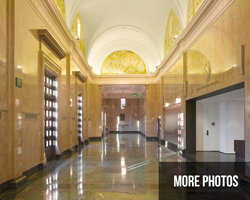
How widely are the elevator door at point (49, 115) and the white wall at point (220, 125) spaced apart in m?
7.54

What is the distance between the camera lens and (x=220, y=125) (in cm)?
1226

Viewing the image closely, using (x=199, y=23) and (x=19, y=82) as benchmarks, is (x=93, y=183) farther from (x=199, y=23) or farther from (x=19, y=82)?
(x=199, y=23)

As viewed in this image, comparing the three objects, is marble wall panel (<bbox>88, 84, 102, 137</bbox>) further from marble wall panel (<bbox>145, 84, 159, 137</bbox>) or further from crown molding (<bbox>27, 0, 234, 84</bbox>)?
marble wall panel (<bbox>145, 84, 159, 137</bbox>)

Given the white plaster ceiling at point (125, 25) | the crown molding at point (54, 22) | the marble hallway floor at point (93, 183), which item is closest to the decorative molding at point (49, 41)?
the crown molding at point (54, 22)

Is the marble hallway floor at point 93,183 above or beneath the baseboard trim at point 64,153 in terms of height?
above

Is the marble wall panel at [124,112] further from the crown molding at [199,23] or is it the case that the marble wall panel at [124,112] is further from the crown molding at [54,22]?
the crown molding at [54,22]

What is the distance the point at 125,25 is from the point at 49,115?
9.74 metres

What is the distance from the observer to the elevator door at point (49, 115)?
26.1 ft

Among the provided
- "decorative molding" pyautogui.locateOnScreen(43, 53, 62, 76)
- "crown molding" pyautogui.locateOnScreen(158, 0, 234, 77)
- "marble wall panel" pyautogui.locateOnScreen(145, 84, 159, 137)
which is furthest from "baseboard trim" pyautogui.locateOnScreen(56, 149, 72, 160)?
"marble wall panel" pyautogui.locateOnScreen(145, 84, 159, 137)

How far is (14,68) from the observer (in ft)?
16.8

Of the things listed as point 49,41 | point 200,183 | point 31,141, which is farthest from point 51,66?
point 200,183

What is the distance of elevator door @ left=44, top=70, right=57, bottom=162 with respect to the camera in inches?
313

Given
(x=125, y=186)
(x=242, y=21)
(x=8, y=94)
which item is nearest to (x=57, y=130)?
(x=8, y=94)

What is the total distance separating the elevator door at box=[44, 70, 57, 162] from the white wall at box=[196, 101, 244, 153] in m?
7.54
